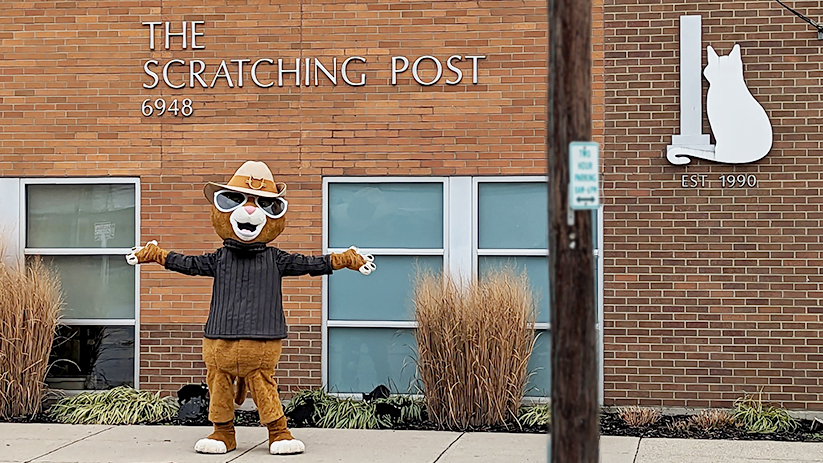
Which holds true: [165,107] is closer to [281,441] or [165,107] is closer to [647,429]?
[281,441]

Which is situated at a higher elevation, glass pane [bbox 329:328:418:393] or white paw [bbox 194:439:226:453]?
glass pane [bbox 329:328:418:393]

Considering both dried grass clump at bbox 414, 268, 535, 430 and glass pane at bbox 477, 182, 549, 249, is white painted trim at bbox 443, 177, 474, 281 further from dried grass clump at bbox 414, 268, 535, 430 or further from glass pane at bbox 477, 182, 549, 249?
dried grass clump at bbox 414, 268, 535, 430

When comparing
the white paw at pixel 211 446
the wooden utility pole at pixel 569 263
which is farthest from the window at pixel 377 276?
the wooden utility pole at pixel 569 263

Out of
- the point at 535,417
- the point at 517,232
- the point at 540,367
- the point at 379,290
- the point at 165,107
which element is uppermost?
the point at 165,107

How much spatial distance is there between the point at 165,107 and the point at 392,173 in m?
2.31

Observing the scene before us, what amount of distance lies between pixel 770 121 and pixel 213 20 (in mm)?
5309

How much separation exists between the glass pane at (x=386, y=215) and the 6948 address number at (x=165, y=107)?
1.59 meters

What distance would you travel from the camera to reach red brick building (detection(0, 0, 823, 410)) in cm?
1009

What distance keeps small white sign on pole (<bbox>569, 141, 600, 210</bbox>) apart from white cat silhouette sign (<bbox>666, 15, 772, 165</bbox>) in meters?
5.02

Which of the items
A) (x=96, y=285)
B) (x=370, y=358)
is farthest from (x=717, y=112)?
(x=96, y=285)

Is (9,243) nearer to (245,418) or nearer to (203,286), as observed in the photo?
(203,286)

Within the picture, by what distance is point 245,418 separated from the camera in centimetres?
1016

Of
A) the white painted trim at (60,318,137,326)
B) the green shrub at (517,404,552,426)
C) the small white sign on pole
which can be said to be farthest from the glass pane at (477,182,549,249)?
the small white sign on pole

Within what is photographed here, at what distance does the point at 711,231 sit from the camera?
33.3 feet
